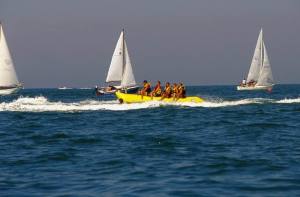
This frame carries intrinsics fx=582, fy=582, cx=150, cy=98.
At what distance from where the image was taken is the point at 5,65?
6078 cm

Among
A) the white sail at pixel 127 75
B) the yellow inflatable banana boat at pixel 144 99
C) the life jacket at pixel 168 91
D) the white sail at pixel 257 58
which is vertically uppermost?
the white sail at pixel 257 58

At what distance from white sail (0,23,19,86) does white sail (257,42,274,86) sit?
3321cm

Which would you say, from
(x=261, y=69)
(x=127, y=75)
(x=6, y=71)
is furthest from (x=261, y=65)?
(x=6, y=71)

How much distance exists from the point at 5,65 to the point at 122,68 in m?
17.0

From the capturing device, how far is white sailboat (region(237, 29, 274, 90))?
77000 mm

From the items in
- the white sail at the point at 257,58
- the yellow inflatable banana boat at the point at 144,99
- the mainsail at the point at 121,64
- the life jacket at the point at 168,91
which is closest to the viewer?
the life jacket at the point at 168,91

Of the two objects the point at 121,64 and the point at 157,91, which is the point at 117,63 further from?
the point at 157,91

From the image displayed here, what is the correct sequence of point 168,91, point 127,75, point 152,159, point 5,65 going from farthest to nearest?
point 5,65 → point 127,75 → point 168,91 → point 152,159

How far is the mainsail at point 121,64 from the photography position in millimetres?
49312

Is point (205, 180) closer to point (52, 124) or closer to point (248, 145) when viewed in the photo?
point (248, 145)

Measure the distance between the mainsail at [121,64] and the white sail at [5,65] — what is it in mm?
15657

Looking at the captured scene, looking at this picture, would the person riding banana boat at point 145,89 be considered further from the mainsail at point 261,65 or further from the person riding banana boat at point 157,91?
the mainsail at point 261,65

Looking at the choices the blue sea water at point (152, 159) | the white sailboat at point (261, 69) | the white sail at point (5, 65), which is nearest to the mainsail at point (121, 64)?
the white sail at point (5, 65)

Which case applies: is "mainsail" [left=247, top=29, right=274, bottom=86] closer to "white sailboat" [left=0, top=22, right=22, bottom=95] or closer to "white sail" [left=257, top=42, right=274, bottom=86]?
"white sail" [left=257, top=42, right=274, bottom=86]
